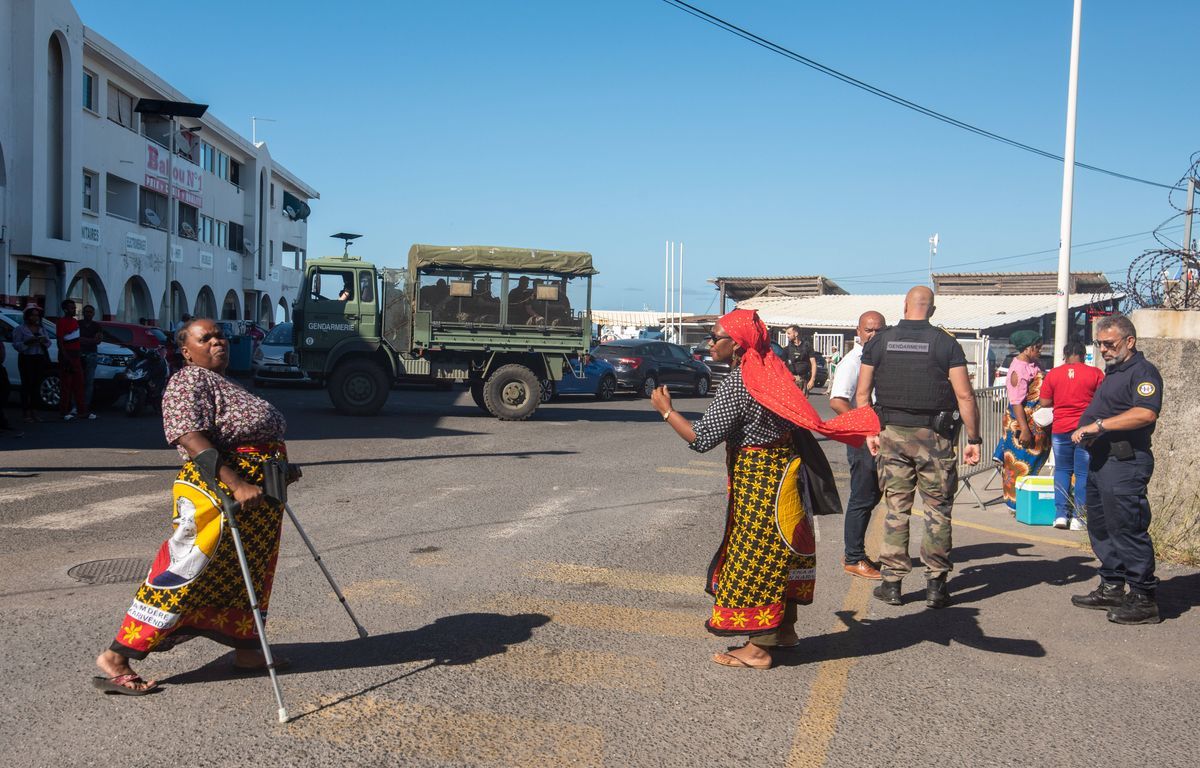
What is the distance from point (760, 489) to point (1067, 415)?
5.13 meters

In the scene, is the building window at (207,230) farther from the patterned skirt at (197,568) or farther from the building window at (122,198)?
the patterned skirt at (197,568)

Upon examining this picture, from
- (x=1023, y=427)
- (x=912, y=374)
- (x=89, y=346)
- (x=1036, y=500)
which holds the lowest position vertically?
(x=1036, y=500)

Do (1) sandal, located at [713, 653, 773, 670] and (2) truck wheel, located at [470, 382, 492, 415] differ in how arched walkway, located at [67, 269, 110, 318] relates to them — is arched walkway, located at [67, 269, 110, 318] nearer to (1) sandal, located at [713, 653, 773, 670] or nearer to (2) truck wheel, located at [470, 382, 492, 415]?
(2) truck wheel, located at [470, 382, 492, 415]

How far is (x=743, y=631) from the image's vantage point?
4.95 metres

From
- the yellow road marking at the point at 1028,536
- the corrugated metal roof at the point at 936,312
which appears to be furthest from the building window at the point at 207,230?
the yellow road marking at the point at 1028,536

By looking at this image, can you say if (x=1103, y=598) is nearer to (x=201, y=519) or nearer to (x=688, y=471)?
(x=201, y=519)

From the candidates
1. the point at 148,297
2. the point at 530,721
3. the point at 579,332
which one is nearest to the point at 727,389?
the point at 530,721

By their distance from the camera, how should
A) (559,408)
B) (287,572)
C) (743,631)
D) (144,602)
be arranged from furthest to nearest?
(559,408) → (287,572) → (743,631) → (144,602)

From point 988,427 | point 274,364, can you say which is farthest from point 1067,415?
point 274,364

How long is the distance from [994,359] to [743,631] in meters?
29.3

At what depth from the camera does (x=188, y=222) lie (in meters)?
40.3

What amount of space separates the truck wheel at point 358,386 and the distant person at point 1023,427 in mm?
10590

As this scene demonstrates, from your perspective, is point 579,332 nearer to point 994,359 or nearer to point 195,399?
point 195,399

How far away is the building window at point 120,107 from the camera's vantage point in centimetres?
3312
